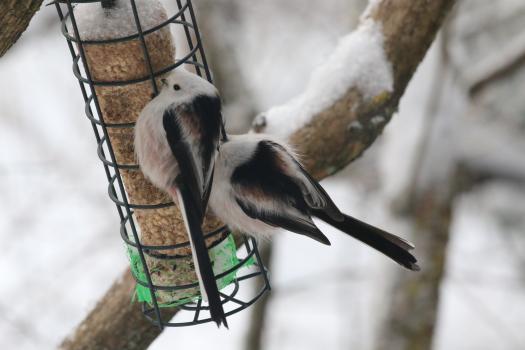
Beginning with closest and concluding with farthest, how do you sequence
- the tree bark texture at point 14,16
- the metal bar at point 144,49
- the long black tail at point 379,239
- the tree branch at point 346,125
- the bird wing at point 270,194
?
the tree bark texture at point 14,16 → the metal bar at point 144,49 → the bird wing at point 270,194 → the long black tail at point 379,239 → the tree branch at point 346,125

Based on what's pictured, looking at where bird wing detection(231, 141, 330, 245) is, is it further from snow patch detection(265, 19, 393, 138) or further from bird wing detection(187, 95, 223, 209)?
snow patch detection(265, 19, 393, 138)

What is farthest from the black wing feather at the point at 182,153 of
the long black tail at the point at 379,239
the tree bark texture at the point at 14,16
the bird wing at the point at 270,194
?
the long black tail at the point at 379,239

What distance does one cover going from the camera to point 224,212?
207 cm

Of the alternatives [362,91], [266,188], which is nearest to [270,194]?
[266,188]

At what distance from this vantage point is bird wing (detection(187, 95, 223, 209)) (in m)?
1.79

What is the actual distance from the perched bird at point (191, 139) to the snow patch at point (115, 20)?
152 mm

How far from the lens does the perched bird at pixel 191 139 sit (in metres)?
1.79

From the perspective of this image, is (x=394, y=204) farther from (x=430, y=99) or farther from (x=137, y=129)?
(x=137, y=129)

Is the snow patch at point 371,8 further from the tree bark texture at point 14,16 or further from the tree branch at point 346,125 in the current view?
Answer: the tree bark texture at point 14,16

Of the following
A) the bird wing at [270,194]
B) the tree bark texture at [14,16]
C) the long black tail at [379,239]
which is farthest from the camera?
the long black tail at [379,239]

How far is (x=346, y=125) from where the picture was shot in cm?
249

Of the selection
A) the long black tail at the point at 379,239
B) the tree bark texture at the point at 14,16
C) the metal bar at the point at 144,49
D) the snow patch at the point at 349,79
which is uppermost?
the tree bark texture at the point at 14,16

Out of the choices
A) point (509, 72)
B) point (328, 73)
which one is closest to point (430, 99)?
point (509, 72)

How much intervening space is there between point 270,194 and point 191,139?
317mm
